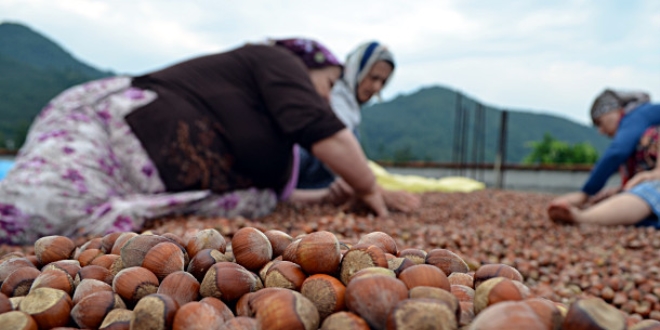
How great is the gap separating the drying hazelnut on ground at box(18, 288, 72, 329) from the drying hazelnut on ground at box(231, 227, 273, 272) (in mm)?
284

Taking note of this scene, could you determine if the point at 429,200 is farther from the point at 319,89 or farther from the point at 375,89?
the point at 319,89

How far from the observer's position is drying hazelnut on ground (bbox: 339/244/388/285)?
0.81 meters

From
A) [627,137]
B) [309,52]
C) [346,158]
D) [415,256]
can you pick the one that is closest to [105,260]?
[415,256]

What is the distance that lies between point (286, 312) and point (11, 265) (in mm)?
628

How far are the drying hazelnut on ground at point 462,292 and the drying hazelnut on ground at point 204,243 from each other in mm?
453

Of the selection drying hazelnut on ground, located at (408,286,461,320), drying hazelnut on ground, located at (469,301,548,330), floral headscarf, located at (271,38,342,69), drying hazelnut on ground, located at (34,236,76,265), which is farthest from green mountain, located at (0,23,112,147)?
drying hazelnut on ground, located at (469,301,548,330)

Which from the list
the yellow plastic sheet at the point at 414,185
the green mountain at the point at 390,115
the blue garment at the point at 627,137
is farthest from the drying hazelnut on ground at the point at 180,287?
the green mountain at the point at 390,115

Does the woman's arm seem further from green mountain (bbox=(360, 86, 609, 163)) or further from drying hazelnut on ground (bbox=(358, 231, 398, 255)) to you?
green mountain (bbox=(360, 86, 609, 163))

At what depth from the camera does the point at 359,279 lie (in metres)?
0.70

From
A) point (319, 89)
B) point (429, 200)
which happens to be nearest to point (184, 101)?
point (319, 89)

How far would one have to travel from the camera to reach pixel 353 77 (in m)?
3.90

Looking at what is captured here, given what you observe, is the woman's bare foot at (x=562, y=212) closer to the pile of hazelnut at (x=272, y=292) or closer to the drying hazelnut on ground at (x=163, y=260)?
the pile of hazelnut at (x=272, y=292)

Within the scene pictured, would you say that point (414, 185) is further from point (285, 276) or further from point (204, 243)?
point (285, 276)

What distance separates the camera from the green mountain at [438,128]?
23703 millimetres
